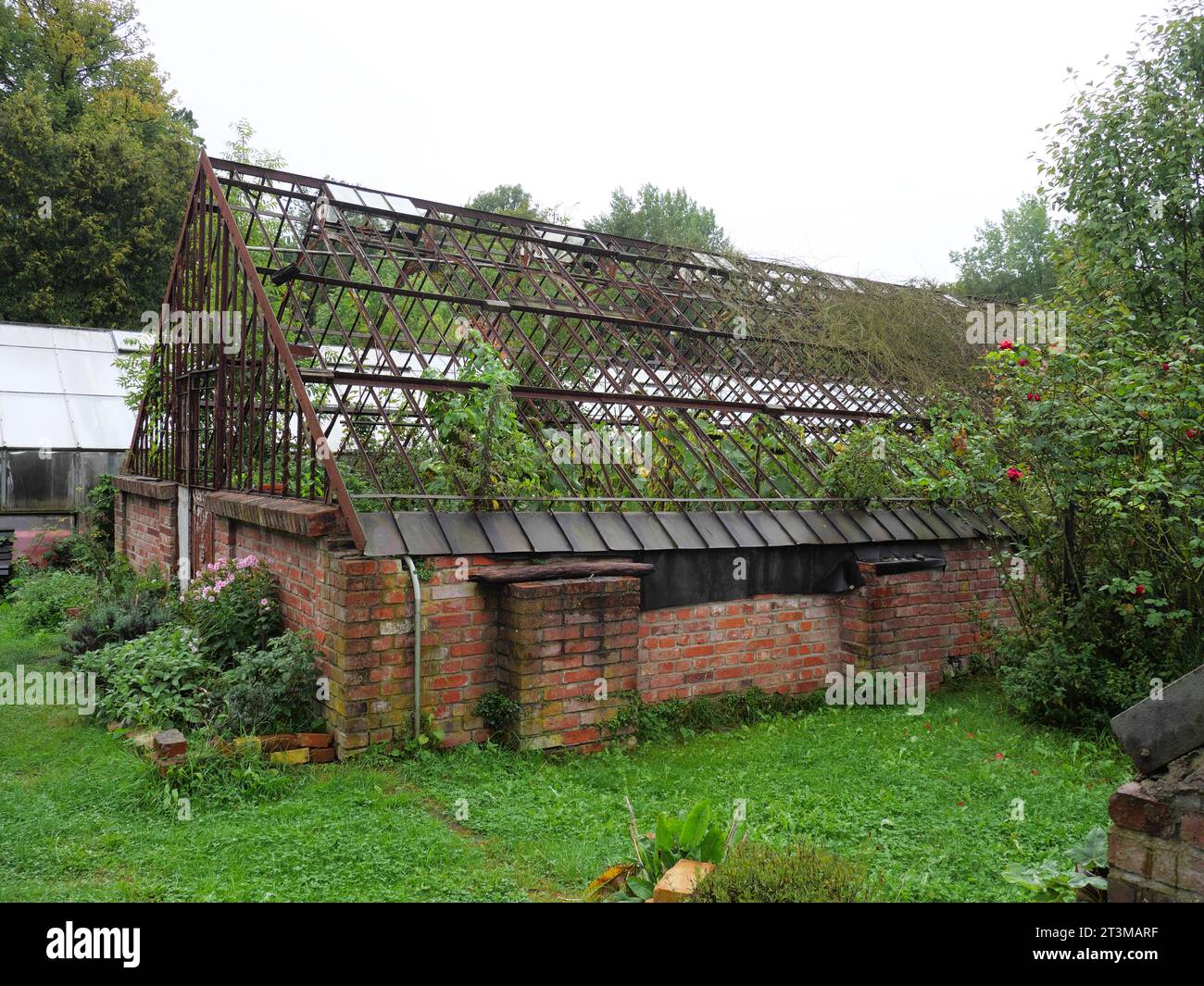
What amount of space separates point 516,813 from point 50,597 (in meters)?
8.18

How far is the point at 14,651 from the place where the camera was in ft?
30.0

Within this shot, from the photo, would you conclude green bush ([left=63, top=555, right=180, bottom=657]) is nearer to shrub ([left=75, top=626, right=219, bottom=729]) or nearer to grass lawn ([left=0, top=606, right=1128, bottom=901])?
shrub ([left=75, top=626, right=219, bottom=729])

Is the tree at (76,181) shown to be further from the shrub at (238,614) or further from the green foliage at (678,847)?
the green foliage at (678,847)

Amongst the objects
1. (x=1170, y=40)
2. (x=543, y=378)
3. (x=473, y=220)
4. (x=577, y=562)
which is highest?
(x=1170, y=40)

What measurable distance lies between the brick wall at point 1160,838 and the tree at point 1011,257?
2779cm

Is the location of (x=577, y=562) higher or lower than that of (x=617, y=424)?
lower

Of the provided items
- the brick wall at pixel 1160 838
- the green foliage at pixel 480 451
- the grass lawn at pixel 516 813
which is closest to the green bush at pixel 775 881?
the grass lawn at pixel 516 813

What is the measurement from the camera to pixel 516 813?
5.16 metres

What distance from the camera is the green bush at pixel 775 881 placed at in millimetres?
3391

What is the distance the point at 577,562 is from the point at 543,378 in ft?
13.6
